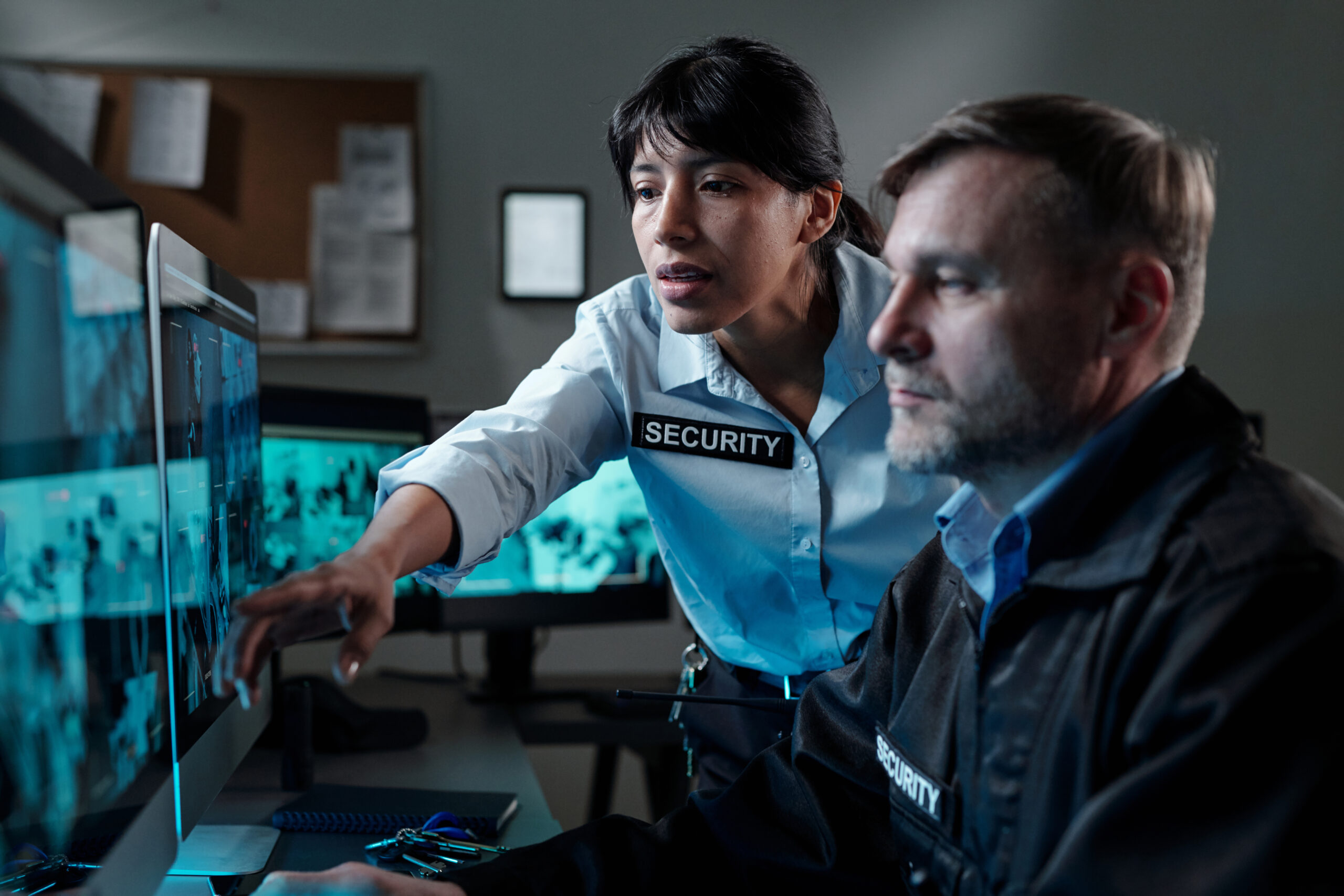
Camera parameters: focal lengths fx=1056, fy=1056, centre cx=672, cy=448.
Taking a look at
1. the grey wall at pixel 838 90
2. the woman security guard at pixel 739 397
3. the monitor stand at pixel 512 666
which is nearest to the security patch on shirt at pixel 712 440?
the woman security guard at pixel 739 397

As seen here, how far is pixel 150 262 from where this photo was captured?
0.75m

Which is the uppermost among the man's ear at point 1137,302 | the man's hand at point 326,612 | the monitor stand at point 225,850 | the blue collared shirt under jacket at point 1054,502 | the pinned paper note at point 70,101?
the pinned paper note at point 70,101

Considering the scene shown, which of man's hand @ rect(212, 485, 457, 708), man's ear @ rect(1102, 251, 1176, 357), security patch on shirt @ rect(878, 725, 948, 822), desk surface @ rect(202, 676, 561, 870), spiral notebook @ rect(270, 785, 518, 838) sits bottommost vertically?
desk surface @ rect(202, 676, 561, 870)

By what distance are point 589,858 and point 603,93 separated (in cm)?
210

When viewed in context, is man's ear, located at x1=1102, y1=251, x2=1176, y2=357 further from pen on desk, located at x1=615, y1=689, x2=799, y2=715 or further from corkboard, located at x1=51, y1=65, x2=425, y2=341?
corkboard, located at x1=51, y1=65, x2=425, y2=341

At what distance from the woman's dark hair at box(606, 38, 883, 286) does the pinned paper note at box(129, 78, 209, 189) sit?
157 centimetres

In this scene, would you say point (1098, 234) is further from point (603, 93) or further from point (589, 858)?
point (603, 93)

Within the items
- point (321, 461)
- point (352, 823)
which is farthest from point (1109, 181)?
point (321, 461)

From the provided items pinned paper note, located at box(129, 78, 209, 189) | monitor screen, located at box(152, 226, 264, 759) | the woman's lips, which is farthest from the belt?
pinned paper note, located at box(129, 78, 209, 189)

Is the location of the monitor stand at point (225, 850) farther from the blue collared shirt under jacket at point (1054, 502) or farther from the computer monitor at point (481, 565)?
the blue collared shirt under jacket at point (1054, 502)

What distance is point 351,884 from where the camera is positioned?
2.63 feet

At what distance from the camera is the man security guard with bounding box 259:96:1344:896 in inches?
23.0

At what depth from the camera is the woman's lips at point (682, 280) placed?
1.17 meters

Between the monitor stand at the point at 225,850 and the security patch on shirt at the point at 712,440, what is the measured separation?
0.60 metres
